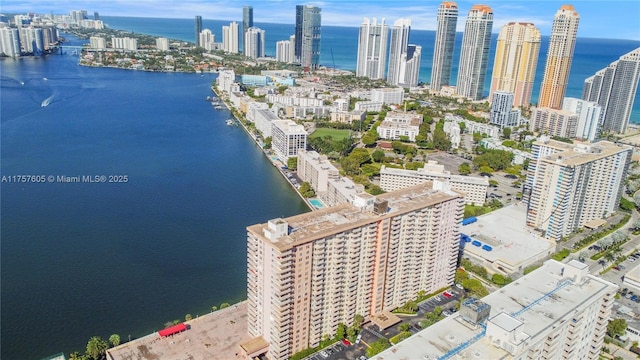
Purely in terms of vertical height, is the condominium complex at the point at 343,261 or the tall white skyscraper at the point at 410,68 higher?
the tall white skyscraper at the point at 410,68

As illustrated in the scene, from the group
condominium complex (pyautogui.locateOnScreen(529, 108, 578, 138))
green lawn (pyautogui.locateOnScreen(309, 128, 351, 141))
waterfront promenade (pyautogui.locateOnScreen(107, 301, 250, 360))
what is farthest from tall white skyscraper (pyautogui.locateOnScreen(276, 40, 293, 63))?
waterfront promenade (pyautogui.locateOnScreen(107, 301, 250, 360))

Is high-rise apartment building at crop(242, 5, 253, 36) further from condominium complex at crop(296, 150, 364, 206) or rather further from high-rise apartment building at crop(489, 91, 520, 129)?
condominium complex at crop(296, 150, 364, 206)

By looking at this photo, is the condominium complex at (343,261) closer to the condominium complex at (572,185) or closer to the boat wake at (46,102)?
the condominium complex at (572,185)

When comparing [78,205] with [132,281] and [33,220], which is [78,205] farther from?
[132,281]

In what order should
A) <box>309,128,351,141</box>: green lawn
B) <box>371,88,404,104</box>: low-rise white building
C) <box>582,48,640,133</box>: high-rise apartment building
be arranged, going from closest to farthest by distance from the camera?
<box>309,128,351,141</box>: green lawn, <box>582,48,640,133</box>: high-rise apartment building, <box>371,88,404,104</box>: low-rise white building

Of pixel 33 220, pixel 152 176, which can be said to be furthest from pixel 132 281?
pixel 152 176

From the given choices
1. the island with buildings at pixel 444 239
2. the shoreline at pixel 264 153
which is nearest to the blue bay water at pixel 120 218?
the shoreline at pixel 264 153
